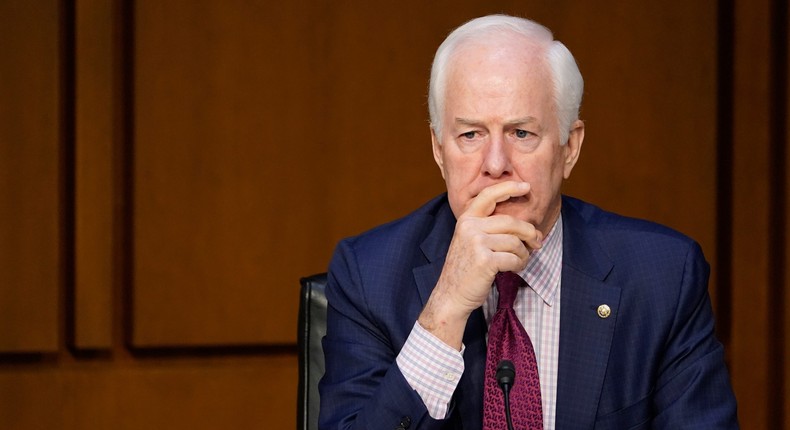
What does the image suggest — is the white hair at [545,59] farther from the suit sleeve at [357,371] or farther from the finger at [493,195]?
the suit sleeve at [357,371]

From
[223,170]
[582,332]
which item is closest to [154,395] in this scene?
[223,170]

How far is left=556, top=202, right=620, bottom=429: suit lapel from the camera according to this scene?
1603 millimetres

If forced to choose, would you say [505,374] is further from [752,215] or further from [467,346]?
[752,215]

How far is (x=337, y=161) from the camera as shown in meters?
2.65

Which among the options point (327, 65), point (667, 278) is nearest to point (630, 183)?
point (327, 65)

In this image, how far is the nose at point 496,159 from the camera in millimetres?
1539

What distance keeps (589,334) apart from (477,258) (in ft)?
0.86

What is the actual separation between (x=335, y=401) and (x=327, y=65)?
124cm

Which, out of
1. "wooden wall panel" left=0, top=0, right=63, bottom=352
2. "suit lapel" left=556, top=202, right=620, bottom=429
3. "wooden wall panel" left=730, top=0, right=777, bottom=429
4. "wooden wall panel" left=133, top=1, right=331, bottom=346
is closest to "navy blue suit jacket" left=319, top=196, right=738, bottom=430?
"suit lapel" left=556, top=202, right=620, bottom=429

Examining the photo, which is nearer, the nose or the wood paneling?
the nose

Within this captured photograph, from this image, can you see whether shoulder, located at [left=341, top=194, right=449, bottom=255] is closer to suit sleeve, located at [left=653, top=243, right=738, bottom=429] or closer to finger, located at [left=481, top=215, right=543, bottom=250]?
finger, located at [left=481, top=215, right=543, bottom=250]

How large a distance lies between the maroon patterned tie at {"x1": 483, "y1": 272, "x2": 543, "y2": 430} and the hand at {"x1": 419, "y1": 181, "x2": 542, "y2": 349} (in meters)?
0.08

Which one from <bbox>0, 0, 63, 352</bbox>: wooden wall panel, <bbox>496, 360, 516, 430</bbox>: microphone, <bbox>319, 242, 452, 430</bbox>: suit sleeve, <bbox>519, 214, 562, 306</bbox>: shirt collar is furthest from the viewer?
<bbox>0, 0, 63, 352</bbox>: wooden wall panel

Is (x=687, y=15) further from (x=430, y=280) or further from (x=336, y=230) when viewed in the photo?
(x=430, y=280)
